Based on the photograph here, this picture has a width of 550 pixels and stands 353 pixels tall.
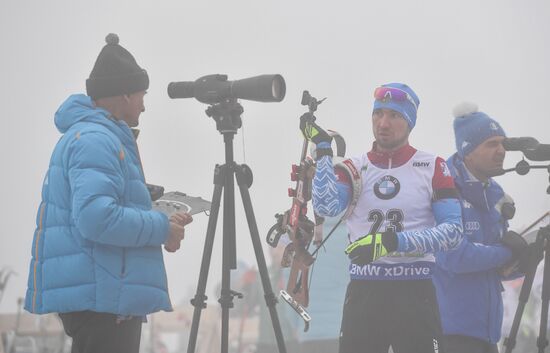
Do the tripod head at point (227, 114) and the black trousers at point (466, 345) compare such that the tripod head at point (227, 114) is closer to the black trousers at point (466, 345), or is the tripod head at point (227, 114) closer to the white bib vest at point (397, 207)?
the white bib vest at point (397, 207)

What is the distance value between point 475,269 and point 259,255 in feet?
2.28

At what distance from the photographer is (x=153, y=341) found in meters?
4.11

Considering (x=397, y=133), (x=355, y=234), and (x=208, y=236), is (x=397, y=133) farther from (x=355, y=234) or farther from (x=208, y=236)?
(x=208, y=236)

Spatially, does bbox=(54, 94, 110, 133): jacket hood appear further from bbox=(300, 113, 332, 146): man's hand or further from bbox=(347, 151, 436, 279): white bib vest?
bbox=(347, 151, 436, 279): white bib vest

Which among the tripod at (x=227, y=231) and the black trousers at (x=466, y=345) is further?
the black trousers at (x=466, y=345)

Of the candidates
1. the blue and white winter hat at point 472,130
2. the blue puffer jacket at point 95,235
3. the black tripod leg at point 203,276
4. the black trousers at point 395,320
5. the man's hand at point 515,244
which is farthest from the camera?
the blue and white winter hat at point 472,130

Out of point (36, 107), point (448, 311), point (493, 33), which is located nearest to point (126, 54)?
point (448, 311)

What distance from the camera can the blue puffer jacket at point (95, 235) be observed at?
5.46 feet

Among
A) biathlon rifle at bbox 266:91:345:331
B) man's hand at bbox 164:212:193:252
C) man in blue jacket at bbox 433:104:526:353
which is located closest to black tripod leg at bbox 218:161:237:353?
biathlon rifle at bbox 266:91:345:331

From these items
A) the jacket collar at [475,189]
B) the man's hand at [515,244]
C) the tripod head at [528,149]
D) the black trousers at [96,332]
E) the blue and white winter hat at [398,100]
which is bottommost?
the black trousers at [96,332]

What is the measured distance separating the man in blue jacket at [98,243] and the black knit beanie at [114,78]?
3.4 inches

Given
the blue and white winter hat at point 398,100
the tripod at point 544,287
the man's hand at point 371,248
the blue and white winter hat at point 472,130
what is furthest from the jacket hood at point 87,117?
the tripod at point 544,287

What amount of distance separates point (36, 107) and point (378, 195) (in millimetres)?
3007

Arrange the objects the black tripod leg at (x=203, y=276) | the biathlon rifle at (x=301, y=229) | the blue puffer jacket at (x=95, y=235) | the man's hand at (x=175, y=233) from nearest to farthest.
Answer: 1. the blue puffer jacket at (x=95, y=235)
2. the man's hand at (x=175, y=233)
3. the black tripod leg at (x=203, y=276)
4. the biathlon rifle at (x=301, y=229)
